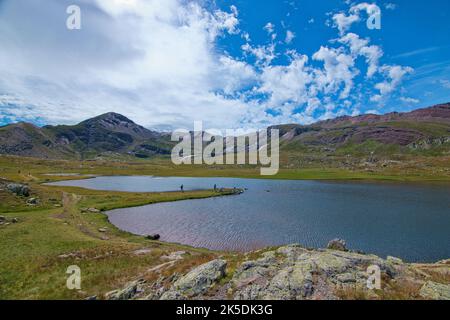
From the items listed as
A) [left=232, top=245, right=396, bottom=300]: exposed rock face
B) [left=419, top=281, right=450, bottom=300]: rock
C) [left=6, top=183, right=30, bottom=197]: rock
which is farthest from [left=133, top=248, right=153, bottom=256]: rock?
[left=6, top=183, right=30, bottom=197]: rock

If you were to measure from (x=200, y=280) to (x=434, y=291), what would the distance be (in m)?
16.0

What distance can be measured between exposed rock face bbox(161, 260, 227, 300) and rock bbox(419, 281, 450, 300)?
1398cm

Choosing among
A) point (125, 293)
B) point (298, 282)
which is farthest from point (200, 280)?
point (298, 282)

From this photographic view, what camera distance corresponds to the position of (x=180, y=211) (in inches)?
2808

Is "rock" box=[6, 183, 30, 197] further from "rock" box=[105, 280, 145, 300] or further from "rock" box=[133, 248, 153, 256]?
"rock" box=[105, 280, 145, 300]

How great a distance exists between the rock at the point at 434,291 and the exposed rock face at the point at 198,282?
1398 cm

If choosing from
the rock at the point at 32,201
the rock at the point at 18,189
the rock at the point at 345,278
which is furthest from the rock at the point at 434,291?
the rock at the point at 18,189

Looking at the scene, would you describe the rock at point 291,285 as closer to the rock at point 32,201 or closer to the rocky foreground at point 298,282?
the rocky foreground at point 298,282

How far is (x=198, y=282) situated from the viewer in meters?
19.2

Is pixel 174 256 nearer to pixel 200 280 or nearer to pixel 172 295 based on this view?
pixel 200 280
